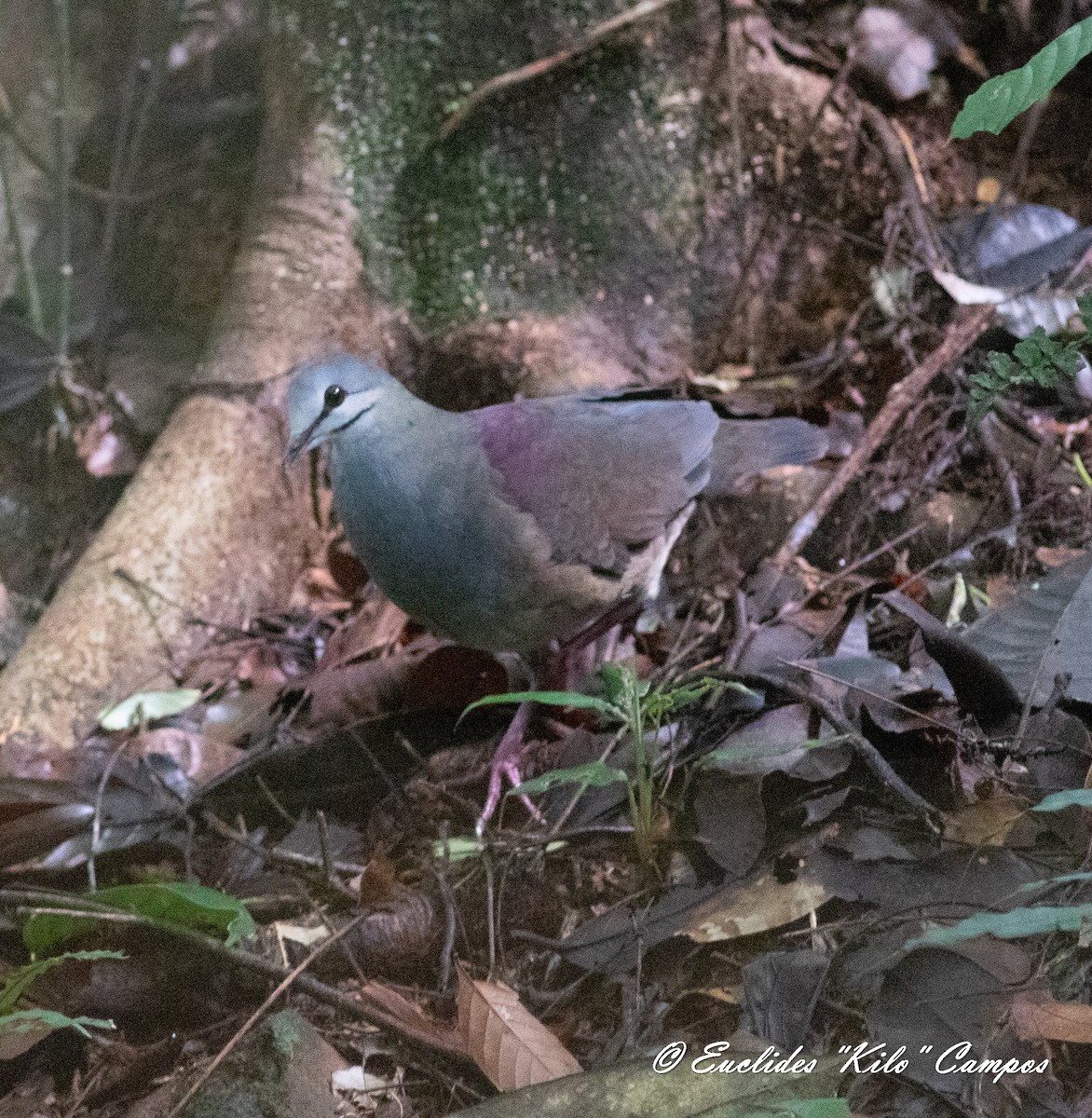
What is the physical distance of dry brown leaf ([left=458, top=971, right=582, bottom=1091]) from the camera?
170cm

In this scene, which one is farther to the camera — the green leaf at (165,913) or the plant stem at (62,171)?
the plant stem at (62,171)

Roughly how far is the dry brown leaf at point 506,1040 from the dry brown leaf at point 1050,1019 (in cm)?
63

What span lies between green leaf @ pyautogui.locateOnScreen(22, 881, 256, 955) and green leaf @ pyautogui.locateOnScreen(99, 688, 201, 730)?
42.5 inches

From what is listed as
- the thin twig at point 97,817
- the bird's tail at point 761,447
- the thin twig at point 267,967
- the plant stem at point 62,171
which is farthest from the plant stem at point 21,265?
the thin twig at point 267,967

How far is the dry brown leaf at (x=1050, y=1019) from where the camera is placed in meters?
1.54

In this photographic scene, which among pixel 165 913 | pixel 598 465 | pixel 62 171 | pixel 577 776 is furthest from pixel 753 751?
pixel 62 171

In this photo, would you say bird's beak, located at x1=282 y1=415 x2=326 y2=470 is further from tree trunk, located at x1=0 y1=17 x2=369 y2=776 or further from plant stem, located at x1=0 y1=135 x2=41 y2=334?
plant stem, located at x1=0 y1=135 x2=41 y2=334

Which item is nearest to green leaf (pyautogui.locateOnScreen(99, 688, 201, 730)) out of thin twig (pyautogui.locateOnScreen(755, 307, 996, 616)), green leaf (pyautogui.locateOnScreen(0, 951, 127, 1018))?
green leaf (pyautogui.locateOnScreen(0, 951, 127, 1018))

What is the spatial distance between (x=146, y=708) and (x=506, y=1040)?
5.86 feet

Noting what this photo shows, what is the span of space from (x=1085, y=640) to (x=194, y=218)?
4.37 meters

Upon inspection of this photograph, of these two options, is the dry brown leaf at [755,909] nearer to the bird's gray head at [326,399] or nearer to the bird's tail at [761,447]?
the bird's gray head at [326,399]

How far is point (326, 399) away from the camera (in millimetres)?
2797

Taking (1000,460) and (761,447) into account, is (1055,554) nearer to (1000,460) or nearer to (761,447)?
(1000,460)

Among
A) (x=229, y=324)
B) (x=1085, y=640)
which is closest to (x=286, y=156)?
(x=229, y=324)
